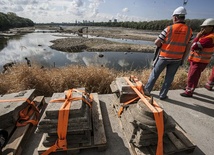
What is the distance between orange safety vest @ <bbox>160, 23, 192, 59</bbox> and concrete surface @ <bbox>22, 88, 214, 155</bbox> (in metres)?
1.30

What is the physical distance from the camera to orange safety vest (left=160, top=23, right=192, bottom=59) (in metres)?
3.02

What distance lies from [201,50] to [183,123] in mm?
2012

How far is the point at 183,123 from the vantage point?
289 centimetres

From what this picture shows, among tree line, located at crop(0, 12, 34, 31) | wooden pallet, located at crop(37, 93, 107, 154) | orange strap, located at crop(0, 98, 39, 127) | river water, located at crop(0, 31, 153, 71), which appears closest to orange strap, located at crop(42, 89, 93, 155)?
wooden pallet, located at crop(37, 93, 107, 154)

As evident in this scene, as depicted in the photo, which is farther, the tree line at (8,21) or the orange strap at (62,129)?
the tree line at (8,21)

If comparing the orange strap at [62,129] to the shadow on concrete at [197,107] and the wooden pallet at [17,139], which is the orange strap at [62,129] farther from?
the shadow on concrete at [197,107]

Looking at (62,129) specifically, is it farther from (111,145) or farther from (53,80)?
(53,80)

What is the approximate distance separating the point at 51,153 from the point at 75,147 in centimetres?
43

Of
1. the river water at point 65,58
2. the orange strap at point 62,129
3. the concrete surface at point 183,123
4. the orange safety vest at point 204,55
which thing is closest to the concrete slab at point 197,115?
the concrete surface at point 183,123

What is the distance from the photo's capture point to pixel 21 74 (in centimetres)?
413

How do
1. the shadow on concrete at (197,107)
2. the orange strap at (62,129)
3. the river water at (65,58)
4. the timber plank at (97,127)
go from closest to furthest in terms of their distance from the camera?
1. the orange strap at (62,129)
2. the timber plank at (97,127)
3. the shadow on concrete at (197,107)
4. the river water at (65,58)

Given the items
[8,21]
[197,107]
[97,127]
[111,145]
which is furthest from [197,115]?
[8,21]

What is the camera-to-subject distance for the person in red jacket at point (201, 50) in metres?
3.40

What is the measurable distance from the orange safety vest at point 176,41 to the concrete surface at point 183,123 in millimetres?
1300
